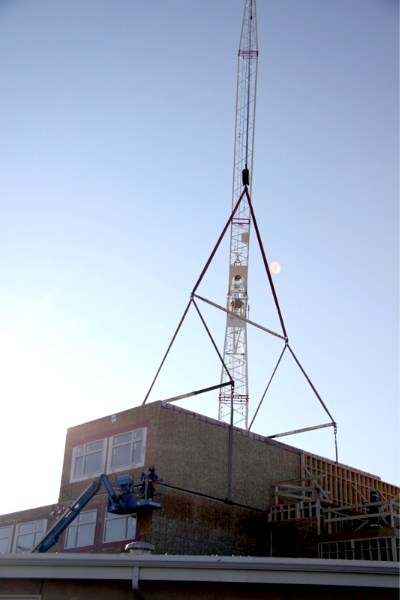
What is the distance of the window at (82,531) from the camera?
2770 cm

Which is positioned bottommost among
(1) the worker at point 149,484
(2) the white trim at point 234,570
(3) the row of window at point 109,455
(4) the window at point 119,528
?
(2) the white trim at point 234,570

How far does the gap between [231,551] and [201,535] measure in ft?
5.36

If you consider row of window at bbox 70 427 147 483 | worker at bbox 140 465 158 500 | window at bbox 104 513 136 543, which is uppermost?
row of window at bbox 70 427 147 483

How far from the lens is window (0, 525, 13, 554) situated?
33.5m

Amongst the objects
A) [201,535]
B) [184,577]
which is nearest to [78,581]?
[184,577]

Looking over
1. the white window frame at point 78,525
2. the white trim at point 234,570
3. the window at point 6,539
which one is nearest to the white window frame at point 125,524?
the white window frame at point 78,525

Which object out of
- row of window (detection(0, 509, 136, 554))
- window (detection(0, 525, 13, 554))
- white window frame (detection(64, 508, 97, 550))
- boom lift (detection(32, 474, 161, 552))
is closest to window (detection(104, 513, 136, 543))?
row of window (detection(0, 509, 136, 554))

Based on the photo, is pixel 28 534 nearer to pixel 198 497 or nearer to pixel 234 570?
pixel 198 497

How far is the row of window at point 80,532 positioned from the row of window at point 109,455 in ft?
5.45

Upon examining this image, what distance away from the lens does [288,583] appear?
13570 mm

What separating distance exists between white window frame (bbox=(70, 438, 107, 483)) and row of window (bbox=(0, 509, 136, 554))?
4.85ft

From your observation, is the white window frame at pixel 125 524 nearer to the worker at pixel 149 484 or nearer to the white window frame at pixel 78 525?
the white window frame at pixel 78 525

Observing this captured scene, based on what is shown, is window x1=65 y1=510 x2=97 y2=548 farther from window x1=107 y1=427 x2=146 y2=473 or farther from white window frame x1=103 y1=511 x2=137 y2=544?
window x1=107 y1=427 x2=146 y2=473

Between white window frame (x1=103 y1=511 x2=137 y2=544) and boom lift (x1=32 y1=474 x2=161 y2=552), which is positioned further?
white window frame (x1=103 y1=511 x2=137 y2=544)
